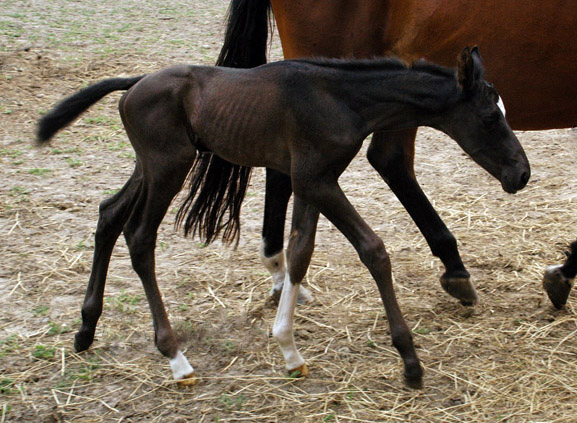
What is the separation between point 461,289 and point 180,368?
146 centimetres

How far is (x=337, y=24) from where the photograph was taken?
3.52 m

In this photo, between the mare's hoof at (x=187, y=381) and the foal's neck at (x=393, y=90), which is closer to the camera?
the foal's neck at (x=393, y=90)

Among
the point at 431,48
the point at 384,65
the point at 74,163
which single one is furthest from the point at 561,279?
the point at 74,163

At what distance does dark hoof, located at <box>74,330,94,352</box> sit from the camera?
3283 mm

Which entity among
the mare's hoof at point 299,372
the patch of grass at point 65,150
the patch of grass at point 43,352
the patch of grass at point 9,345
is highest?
the mare's hoof at point 299,372

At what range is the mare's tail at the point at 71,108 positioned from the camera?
3090mm

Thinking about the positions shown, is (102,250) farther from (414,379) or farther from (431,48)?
(431,48)

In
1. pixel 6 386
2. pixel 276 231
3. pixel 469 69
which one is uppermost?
pixel 469 69

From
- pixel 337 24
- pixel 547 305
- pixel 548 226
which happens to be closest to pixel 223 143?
pixel 337 24

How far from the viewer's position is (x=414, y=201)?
149 inches

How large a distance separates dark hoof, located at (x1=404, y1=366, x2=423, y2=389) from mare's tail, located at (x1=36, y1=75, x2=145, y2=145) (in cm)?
161

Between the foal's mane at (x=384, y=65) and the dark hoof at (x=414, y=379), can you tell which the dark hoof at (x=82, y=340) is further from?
the foal's mane at (x=384, y=65)

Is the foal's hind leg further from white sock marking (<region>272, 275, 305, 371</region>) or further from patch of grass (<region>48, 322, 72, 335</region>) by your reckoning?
patch of grass (<region>48, 322, 72, 335</region>)

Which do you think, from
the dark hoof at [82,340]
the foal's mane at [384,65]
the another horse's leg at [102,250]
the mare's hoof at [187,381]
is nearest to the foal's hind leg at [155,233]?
the mare's hoof at [187,381]
